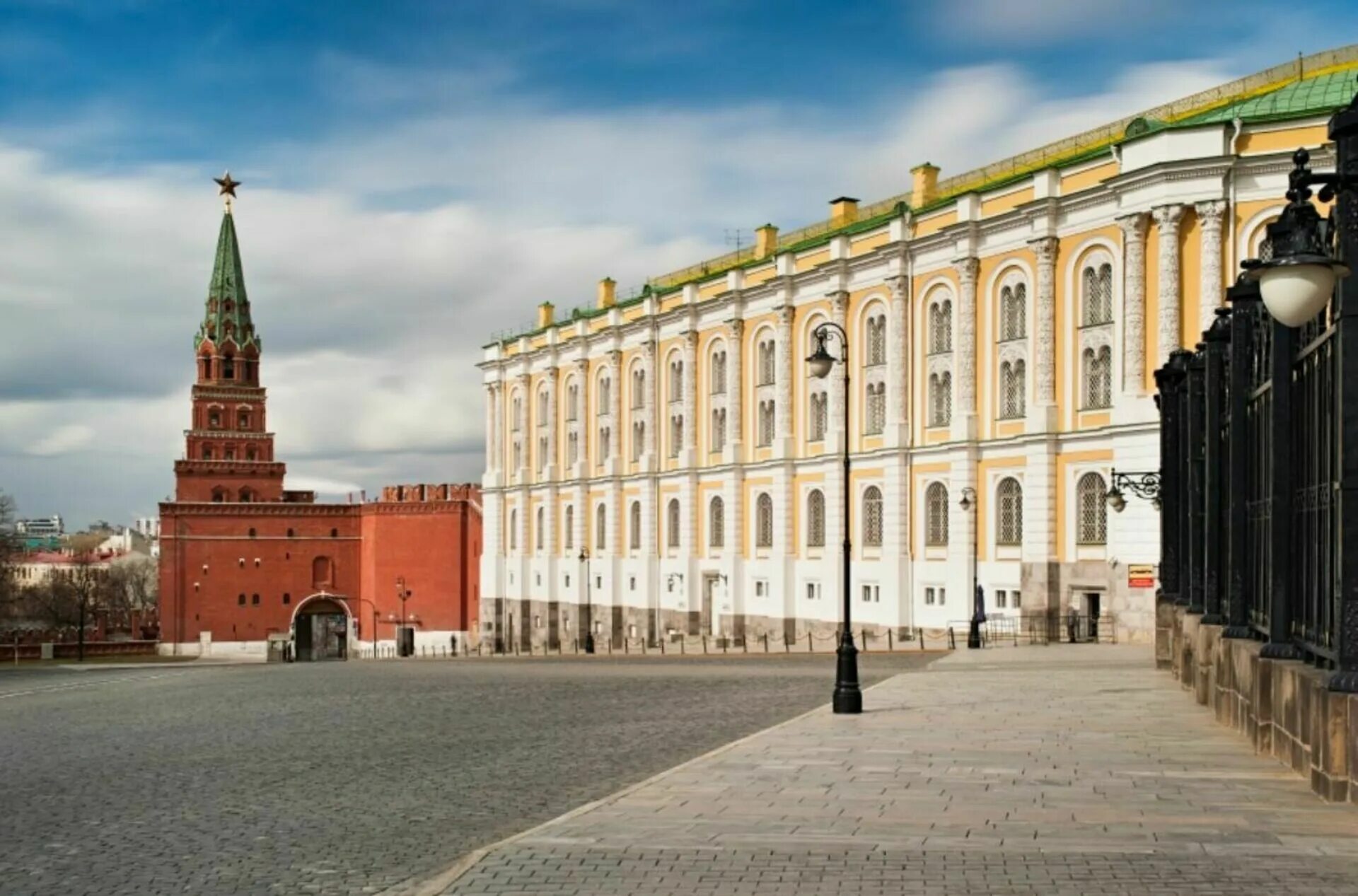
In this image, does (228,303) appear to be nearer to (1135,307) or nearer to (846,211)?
(846,211)

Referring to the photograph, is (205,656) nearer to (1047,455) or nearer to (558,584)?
(558,584)

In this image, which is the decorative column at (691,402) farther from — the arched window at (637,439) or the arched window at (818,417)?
the arched window at (818,417)

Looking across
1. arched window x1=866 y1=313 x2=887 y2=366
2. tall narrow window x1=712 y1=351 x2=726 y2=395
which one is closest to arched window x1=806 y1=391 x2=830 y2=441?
arched window x1=866 y1=313 x2=887 y2=366

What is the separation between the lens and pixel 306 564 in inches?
3976

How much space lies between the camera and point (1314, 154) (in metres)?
40.5

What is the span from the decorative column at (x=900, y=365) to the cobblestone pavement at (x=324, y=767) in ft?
66.8

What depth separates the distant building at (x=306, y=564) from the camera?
96375 mm

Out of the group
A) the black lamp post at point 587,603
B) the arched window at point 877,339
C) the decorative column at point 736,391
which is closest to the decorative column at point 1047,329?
Answer: the arched window at point 877,339

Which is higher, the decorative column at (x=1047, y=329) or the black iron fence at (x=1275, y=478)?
the decorative column at (x=1047, y=329)

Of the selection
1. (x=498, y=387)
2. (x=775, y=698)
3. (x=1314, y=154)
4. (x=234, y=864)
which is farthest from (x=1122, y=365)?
(x=498, y=387)

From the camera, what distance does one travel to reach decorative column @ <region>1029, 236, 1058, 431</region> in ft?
155

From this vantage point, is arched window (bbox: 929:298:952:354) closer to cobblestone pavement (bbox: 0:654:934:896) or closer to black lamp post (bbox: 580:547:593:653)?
cobblestone pavement (bbox: 0:654:934:896)

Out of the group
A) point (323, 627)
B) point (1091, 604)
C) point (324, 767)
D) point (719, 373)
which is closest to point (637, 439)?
point (719, 373)

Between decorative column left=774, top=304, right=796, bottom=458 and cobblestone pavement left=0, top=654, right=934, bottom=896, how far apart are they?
86.8 ft
